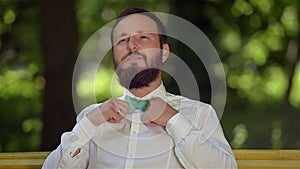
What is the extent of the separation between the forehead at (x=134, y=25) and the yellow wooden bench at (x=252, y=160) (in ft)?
1.91

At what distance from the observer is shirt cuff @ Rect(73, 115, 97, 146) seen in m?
1.76

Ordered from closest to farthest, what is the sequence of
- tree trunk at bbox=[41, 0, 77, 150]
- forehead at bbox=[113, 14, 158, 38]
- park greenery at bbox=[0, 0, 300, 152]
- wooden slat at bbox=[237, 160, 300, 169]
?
forehead at bbox=[113, 14, 158, 38], wooden slat at bbox=[237, 160, 300, 169], tree trunk at bbox=[41, 0, 77, 150], park greenery at bbox=[0, 0, 300, 152]

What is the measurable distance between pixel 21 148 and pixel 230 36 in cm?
184

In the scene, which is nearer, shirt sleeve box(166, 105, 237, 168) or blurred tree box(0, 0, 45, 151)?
shirt sleeve box(166, 105, 237, 168)

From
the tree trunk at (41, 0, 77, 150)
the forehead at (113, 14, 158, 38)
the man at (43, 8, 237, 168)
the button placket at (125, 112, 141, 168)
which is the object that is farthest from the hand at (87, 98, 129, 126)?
the tree trunk at (41, 0, 77, 150)

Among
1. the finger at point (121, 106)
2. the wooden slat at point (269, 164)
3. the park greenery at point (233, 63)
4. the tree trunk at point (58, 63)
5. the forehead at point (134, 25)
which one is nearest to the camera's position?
the finger at point (121, 106)

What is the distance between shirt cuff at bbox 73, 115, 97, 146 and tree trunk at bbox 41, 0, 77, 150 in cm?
194

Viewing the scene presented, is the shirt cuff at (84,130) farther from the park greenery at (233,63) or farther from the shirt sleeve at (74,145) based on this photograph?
the park greenery at (233,63)

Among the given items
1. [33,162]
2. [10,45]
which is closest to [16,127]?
[10,45]

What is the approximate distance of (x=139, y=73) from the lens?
179cm

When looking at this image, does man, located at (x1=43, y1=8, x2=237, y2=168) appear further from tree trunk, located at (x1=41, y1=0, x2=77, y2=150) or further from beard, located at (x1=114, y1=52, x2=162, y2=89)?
tree trunk, located at (x1=41, y1=0, x2=77, y2=150)

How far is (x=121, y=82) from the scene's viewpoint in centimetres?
184

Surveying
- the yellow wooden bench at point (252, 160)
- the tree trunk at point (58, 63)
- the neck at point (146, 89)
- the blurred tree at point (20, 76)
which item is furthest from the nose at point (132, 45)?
the blurred tree at point (20, 76)

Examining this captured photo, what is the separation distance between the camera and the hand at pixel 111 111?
1705mm
